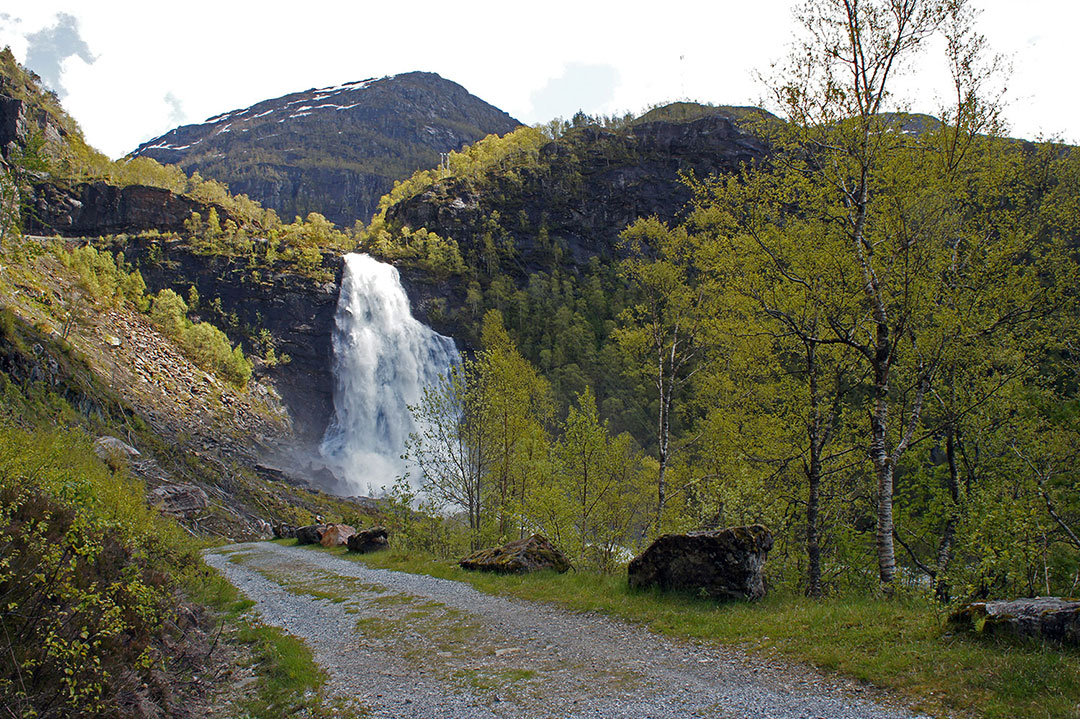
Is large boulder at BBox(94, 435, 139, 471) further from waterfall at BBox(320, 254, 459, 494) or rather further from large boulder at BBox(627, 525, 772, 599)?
waterfall at BBox(320, 254, 459, 494)

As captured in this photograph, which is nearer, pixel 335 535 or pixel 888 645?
pixel 888 645

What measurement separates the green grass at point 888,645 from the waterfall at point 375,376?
44706 mm

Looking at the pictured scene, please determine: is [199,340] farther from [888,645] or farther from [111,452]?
[888,645]

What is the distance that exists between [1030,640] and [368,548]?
2125cm

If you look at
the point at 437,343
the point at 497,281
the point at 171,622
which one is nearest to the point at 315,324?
the point at 437,343

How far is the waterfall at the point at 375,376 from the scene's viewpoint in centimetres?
5378

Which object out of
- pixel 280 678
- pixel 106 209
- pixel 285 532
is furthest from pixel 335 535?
pixel 106 209

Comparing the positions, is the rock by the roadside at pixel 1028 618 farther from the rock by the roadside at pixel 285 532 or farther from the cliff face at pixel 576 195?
the cliff face at pixel 576 195

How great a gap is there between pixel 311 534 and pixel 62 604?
2403 cm

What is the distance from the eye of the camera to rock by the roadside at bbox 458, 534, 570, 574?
13.6 metres

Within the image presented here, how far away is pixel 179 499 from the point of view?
29188 millimetres

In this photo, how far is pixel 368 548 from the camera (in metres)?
22.0

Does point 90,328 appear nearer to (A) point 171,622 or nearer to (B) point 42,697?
(A) point 171,622

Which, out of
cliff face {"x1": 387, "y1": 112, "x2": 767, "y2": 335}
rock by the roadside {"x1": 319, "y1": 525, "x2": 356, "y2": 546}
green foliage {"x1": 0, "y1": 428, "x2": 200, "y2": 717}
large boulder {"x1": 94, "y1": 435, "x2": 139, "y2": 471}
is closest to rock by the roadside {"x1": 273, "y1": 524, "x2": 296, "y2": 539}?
rock by the roadside {"x1": 319, "y1": 525, "x2": 356, "y2": 546}
